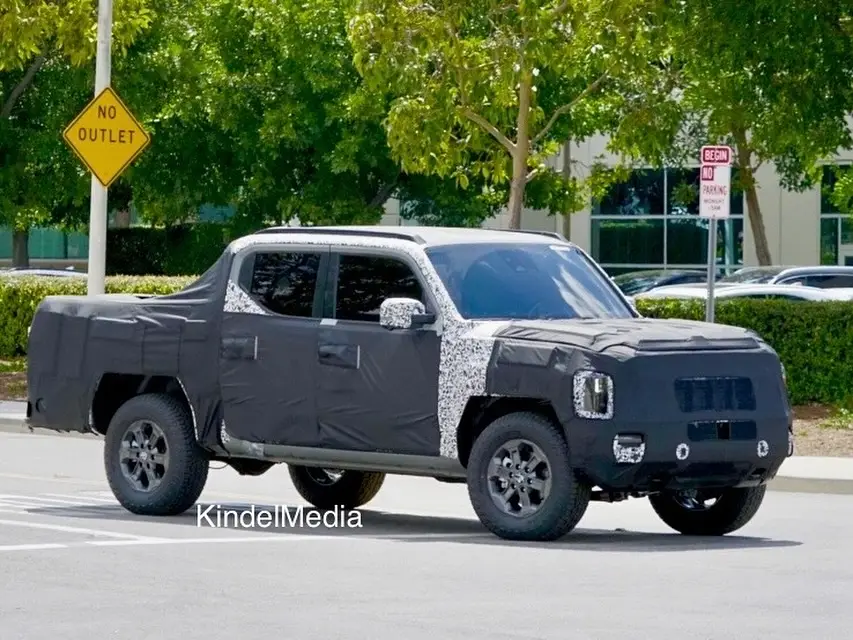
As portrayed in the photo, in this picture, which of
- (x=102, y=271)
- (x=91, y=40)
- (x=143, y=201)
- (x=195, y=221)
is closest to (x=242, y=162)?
(x=143, y=201)

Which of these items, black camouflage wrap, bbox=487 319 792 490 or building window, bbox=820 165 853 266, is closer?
black camouflage wrap, bbox=487 319 792 490

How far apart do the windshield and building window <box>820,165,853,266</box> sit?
44.5 meters

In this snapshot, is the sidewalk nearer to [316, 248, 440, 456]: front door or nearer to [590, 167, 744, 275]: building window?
[316, 248, 440, 456]: front door

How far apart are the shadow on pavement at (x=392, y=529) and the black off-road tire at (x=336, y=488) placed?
0.37 ft

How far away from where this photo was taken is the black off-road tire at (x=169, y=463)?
14172 mm

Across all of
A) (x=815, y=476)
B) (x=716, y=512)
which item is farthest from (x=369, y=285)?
(x=815, y=476)

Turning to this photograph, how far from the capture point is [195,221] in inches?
2023

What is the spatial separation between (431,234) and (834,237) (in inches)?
1782

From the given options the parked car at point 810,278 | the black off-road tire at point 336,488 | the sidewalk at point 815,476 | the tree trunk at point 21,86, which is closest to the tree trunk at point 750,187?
the parked car at point 810,278

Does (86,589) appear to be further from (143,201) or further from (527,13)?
(143,201)

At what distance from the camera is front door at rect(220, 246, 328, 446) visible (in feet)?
45.2

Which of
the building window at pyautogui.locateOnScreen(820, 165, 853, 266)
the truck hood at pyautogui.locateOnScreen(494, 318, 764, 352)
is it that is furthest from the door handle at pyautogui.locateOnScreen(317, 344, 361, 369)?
the building window at pyautogui.locateOnScreen(820, 165, 853, 266)

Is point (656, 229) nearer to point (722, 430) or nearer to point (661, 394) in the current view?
point (722, 430)

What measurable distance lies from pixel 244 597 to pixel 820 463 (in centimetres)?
1000
